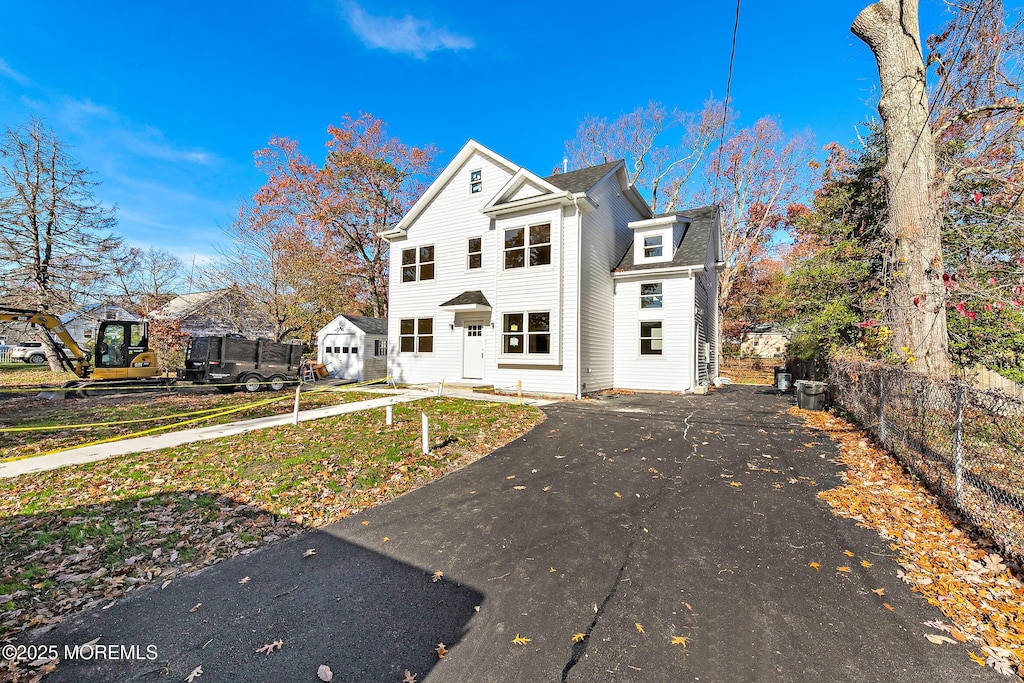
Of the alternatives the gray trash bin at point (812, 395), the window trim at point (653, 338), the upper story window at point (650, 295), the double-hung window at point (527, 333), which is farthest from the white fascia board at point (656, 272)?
the gray trash bin at point (812, 395)

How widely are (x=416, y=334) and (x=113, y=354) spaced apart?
38.7 ft

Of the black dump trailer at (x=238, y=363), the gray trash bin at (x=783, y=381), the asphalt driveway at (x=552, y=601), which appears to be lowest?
the asphalt driveway at (x=552, y=601)

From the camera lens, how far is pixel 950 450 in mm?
5500

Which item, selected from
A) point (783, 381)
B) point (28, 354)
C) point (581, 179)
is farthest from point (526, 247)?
point (28, 354)

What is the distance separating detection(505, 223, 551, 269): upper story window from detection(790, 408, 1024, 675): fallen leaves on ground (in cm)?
1091

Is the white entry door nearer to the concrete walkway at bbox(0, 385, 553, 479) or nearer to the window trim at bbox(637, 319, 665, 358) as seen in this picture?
the concrete walkway at bbox(0, 385, 553, 479)

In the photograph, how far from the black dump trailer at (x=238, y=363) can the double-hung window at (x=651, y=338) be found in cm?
1535

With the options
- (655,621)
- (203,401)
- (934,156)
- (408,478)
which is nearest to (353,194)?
(203,401)

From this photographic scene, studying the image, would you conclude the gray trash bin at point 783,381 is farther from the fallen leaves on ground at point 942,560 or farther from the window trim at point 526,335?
the fallen leaves on ground at point 942,560

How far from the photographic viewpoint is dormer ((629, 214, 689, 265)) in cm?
1681

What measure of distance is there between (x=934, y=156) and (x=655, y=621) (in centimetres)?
1239

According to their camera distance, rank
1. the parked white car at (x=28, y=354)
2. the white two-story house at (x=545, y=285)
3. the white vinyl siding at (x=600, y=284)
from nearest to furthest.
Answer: the white two-story house at (x=545, y=285)
the white vinyl siding at (x=600, y=284)
the parked white car at (x=28, y=354)

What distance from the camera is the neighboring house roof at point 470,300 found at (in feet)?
52.1

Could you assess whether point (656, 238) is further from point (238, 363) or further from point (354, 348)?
point (238, 363)
